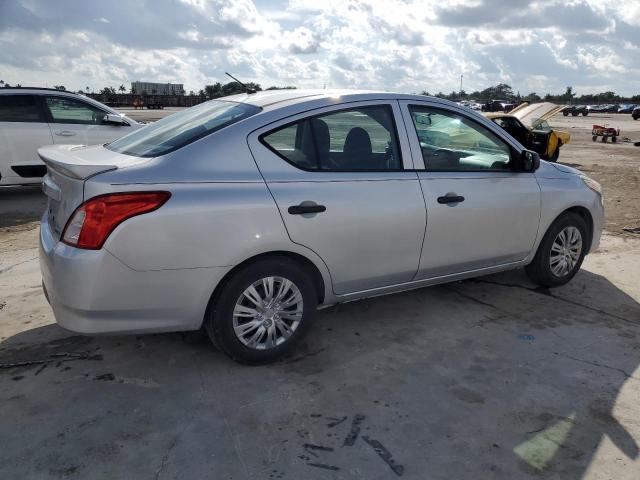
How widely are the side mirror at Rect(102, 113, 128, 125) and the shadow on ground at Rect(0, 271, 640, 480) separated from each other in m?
5.64

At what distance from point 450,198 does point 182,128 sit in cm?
193

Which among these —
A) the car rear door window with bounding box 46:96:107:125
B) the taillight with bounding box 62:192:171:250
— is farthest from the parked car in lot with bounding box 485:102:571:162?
the taillight with bounding box 62:192:171:250

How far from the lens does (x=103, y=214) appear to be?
2.86 meters

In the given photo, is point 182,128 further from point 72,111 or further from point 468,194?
point 72,111

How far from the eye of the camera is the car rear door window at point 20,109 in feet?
27.4

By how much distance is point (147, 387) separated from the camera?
3225 mm

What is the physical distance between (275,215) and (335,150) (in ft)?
2.28

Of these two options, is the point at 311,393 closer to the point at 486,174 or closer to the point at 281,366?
the point at 281,366

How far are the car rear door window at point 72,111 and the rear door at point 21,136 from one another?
0.19m

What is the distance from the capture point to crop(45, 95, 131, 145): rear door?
870 cm

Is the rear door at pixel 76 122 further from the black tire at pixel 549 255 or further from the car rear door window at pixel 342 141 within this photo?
the black tire at pixel 549 255

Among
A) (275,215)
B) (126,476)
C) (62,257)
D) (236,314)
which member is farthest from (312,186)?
(126,476)

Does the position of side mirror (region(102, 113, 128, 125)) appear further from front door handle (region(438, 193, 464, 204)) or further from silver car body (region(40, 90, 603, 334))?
front door handle (region(438, 193, 464, 204))

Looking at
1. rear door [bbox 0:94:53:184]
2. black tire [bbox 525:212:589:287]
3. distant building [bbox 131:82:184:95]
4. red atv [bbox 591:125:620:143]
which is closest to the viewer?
black tire [bbox 525:212:589:287]
